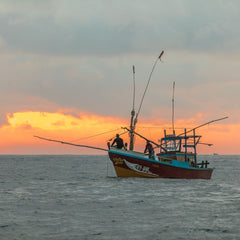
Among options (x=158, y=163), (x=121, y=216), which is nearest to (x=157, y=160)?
(x=158, y=163)

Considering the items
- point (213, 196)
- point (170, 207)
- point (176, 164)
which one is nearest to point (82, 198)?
point (170, 207)

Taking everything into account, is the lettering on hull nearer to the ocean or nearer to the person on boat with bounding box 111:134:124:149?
the person on boat with bounding box 111:134:124:149

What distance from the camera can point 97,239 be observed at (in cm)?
1390

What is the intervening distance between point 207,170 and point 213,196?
13539 millimetres

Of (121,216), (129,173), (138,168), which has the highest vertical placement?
(138,168)

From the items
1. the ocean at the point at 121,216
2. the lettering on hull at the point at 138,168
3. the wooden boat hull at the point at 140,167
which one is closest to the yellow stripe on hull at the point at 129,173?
the wooden boat hull at the point at 140,167

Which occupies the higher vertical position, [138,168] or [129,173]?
[138,168]

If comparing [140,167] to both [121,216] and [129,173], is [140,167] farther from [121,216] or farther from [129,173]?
[121,216]

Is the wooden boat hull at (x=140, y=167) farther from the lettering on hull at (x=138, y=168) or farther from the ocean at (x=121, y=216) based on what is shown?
the ocean at (x=121, y=216)

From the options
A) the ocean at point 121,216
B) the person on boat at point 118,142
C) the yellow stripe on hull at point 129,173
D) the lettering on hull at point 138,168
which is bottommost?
the ocean at point 121,216

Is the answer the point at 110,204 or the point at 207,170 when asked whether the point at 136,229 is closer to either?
the point at 110,204

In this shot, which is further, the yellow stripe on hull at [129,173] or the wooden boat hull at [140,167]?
the yellow stripe on hull at [129,173]

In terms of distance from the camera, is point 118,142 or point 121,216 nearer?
point 121,216

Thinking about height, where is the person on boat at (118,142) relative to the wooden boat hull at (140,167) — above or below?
above
